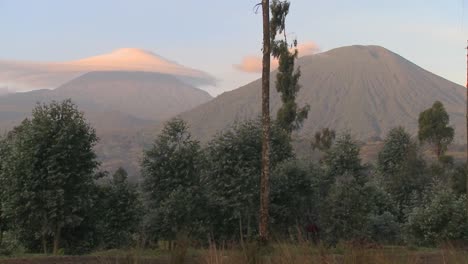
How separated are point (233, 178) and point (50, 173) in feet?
39.7

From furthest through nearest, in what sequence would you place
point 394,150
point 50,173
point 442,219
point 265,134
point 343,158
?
point 394,150
point 343,158
point 442,219
point 50,173
point 265,134

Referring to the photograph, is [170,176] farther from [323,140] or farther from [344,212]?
[323,140]

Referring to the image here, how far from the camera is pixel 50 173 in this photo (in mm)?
28469

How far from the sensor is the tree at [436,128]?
72.6 meters

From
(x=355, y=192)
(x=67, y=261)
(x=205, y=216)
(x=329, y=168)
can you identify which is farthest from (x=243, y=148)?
(x=67, y=261)

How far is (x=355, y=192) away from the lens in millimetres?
37219

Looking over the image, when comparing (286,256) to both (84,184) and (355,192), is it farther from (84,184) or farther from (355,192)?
(355,192)

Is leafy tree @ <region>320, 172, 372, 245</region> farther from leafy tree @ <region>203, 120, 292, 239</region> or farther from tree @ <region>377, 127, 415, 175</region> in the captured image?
tree @ <region>377, 127, 415, 175</region>

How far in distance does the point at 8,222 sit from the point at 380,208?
28015mm

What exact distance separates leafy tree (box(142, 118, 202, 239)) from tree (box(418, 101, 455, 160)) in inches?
1747

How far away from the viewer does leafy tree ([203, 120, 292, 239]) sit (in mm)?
35562

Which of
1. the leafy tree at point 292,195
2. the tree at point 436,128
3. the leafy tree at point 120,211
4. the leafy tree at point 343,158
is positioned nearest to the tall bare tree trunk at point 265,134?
the leafy tree at point 292,195

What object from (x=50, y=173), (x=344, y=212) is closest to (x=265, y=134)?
(x=50, y=173)

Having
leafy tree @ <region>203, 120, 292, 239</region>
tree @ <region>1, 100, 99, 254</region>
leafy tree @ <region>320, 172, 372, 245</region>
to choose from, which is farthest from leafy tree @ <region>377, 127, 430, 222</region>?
tree @ <region>1, 100, 99, 254</region>
